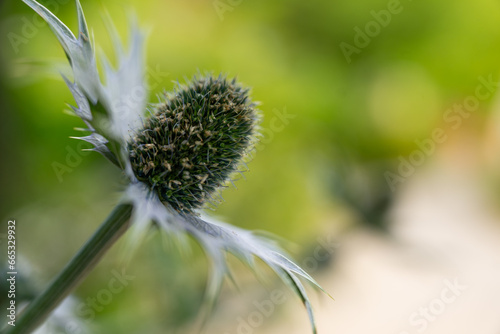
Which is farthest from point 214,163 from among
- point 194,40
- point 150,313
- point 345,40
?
point 345,40

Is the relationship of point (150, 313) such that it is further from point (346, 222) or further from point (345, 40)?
point (345, 40)

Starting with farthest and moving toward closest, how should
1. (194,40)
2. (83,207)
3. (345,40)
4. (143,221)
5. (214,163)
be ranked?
(345,40), (194,40), (83,207), (214,163), (143,221)

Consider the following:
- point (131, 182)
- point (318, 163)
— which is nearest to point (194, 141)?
point (131, 182)

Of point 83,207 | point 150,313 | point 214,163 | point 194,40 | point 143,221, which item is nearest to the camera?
point 143,221

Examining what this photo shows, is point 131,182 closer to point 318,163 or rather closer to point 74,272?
point 74,272

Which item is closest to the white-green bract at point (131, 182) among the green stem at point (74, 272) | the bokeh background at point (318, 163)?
the green stem at point (74, 272)

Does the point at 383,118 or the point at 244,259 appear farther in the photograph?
the point at 383,118

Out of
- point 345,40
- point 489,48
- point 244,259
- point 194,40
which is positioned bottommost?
point 194,40
